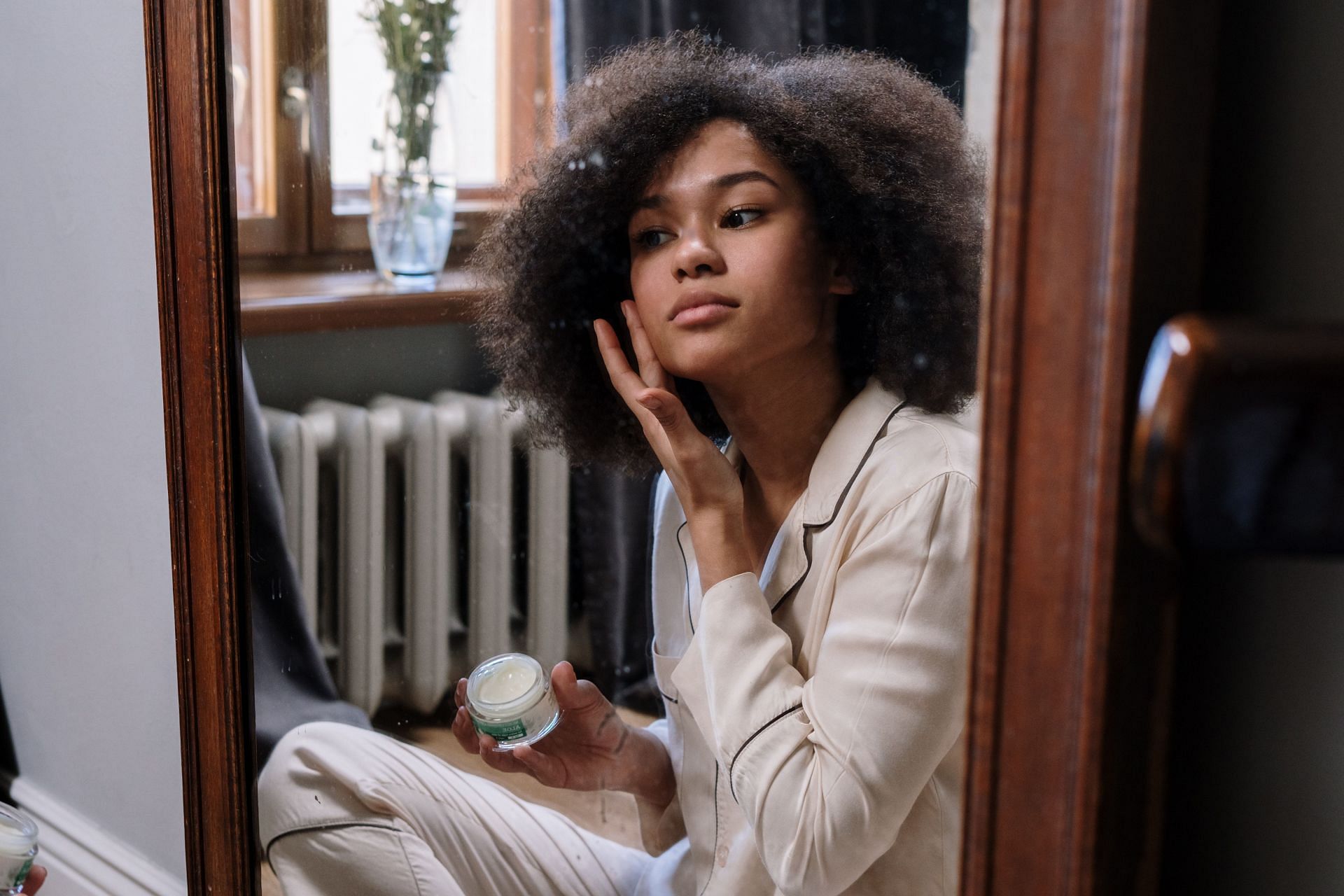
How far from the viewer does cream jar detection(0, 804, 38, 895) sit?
1.20 m

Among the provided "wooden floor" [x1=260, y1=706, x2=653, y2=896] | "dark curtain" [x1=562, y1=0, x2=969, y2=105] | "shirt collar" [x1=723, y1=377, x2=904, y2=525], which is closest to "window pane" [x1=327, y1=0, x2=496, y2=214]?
"dark curtain" [x1=562, y1=0, x2=969, y2=105]

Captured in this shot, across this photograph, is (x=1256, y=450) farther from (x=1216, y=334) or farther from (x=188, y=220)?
(x=188, y=220)

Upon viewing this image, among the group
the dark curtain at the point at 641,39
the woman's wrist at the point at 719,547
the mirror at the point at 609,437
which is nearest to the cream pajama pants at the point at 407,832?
the mirror at the point at 609,437

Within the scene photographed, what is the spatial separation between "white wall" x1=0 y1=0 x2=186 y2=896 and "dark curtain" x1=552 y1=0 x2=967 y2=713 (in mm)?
564

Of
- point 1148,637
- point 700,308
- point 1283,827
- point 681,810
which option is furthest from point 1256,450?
point 681,810

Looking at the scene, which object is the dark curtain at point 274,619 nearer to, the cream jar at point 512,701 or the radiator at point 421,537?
the radiator at point 421,537

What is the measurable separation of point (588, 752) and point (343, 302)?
422 mm

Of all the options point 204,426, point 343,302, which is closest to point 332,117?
point 343,302

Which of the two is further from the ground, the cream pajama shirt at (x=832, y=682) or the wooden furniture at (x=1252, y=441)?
the wooden furniture at (x=1252, y=441)

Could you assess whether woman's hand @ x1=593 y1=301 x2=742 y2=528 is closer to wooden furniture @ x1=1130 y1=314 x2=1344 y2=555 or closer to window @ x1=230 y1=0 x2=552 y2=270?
window @ x1=230 y1=0 x2=552 y2=270

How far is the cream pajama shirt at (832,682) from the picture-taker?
685 millimetres

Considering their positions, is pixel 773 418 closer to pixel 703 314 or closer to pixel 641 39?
pixel 703 314

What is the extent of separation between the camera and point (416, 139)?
969 mm

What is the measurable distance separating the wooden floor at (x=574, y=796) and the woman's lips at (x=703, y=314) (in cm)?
29
